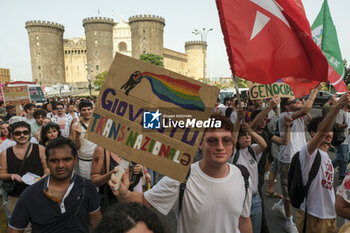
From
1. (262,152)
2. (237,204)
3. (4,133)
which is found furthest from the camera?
(4,133)

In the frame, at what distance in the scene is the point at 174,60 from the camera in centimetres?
6134

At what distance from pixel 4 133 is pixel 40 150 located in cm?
185

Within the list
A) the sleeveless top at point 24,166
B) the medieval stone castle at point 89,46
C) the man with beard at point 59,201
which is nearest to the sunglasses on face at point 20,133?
the sleeveless top at point 24,166

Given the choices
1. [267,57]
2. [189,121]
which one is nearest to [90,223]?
[189,121]

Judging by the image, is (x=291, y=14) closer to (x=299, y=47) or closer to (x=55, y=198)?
(x=299, y=47)

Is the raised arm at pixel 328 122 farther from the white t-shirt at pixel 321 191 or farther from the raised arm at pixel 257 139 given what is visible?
the raised arm at pixel 257 139

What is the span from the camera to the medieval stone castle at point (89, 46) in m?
50.0

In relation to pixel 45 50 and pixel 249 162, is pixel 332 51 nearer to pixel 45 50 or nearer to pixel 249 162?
pixel 249 162

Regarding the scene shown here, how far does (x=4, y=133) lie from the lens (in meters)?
4.16

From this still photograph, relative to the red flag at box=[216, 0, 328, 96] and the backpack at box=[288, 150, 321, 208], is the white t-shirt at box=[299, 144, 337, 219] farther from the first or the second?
the red flag at box=[216, 0, 328, 96]

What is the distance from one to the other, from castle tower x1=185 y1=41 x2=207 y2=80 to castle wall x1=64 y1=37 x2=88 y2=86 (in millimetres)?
26310

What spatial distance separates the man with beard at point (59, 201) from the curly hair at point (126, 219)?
31.5 inches

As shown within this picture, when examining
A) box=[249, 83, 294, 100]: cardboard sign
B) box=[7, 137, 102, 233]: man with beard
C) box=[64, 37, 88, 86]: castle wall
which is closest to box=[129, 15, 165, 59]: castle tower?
box=[64, 37, 88, 86]: castle wall

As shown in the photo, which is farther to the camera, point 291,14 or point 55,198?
point 291,14
